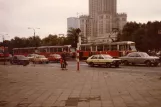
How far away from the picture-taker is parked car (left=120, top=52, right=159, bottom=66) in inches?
1260

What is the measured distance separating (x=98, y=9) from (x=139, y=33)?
261 feet

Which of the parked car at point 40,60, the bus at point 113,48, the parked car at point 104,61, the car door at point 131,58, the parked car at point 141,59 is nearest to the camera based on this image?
the parked car at point 104,61

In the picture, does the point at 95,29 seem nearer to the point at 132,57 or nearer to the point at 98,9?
the point at 98,9

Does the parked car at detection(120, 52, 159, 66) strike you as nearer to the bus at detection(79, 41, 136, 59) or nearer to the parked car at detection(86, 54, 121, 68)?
the parked car at detection(86, 54, 121, 68)

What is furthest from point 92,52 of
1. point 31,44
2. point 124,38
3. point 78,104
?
point 31,44

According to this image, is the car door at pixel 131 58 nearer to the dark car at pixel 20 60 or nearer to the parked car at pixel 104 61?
the parked car at pixel 104 61

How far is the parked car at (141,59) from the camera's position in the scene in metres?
32.0

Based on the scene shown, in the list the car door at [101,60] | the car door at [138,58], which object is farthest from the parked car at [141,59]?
the car door at [101,60]

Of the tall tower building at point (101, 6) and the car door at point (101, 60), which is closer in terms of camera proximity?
the car door at point (101, 60)

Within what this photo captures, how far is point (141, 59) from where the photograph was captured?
3256 centimetres

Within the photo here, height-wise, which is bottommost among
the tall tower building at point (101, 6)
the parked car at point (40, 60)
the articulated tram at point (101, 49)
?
the parked car at point (40, 60)

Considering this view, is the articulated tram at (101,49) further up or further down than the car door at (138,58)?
further up

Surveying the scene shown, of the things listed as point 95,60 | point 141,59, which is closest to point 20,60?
point 95,60

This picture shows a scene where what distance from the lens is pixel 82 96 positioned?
10195 mm
